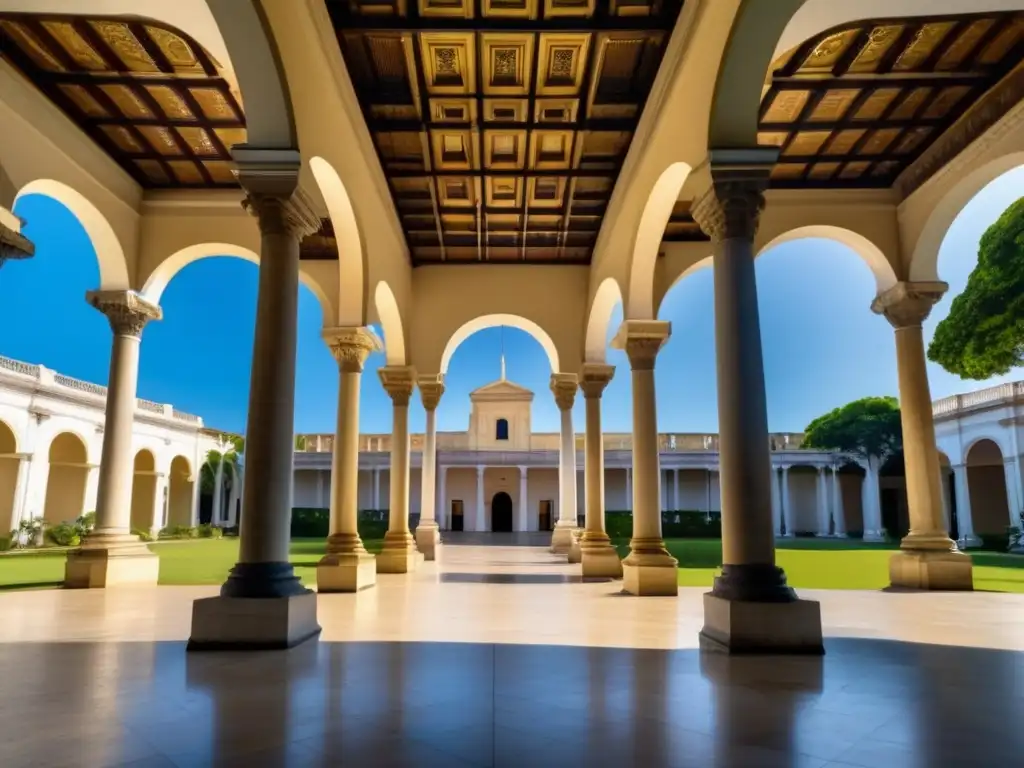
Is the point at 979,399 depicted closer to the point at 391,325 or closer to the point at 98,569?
the point at 391,325

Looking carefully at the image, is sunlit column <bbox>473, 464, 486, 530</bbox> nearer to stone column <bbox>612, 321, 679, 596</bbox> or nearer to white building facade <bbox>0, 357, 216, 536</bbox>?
white building facade <bbox>0, 357, 216, 536</bbox>

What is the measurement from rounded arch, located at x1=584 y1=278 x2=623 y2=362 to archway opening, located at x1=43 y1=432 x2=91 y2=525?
95.4 ft

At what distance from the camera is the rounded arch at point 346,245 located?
9.62 meters

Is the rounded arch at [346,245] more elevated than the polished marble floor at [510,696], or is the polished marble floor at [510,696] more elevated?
the rounded arch at [346,245]

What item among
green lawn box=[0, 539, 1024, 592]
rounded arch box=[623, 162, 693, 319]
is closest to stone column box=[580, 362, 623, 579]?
green lawn box=[0, 539, 1024, 592]

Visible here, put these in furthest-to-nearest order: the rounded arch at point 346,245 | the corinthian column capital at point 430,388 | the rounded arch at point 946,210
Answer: the corinthian column capital at point 430,388, the rounded arch at point 946,210, the rounded arch at point 346,245

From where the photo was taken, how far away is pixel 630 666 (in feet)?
19.1

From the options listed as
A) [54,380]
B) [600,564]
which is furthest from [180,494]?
[600,564]

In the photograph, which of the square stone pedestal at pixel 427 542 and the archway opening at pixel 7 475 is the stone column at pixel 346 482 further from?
the archway opening at pixel 7 475

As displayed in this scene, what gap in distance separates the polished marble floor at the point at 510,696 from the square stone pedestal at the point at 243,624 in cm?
21

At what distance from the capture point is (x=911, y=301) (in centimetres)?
1290

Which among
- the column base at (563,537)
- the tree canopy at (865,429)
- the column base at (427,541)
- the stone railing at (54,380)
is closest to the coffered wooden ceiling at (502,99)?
the column base at (427,541)

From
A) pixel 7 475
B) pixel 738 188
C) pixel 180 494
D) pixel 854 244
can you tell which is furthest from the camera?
pixel 180 494

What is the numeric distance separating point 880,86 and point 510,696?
9454 millimetres
